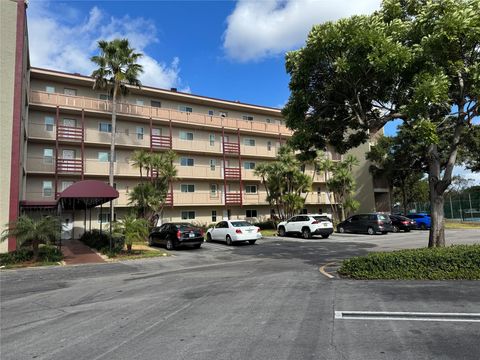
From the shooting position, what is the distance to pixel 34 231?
52.2 feet

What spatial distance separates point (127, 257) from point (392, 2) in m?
15.0

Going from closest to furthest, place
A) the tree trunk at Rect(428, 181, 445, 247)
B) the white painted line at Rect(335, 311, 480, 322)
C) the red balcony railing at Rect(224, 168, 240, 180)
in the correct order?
the white painted line at Rect(335, 311, 480, 322), the tree trunk at Rect(428, 181, 445, 247), the red balcony railing at Rect(224, 168, 240, 180)

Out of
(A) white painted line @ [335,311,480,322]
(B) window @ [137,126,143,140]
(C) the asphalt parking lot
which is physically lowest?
(C) the asphalt parking lot

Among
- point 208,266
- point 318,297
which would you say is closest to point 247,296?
point 318,297

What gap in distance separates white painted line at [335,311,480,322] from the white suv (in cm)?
1982

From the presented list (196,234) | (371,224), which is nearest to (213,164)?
(371,224)

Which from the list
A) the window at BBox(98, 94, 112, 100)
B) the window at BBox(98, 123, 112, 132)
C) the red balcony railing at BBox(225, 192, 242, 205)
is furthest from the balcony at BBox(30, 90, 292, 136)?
the red balcony railing at BBox(225, 192, 242, 205)

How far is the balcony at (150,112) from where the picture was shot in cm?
2797

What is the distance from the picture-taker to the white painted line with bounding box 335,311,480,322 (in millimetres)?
6002

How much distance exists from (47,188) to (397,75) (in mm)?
25961

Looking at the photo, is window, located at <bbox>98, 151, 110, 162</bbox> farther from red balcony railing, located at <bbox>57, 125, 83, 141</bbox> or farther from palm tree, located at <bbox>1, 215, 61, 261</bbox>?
palm tree, located at <bbox>1, 215, 61, 261</bbox>

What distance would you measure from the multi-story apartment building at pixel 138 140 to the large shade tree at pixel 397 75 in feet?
A: 48.7

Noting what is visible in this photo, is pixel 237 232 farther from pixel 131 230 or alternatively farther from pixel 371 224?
pixel 371 224

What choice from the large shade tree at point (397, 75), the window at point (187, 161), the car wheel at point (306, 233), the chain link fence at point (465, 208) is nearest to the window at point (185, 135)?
the window at point (187, 161)
